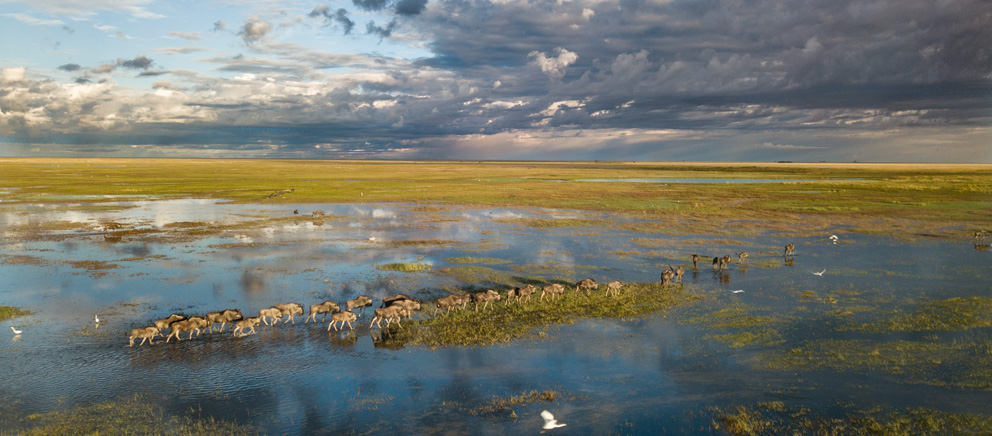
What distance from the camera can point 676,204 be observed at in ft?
201

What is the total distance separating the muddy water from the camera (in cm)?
1301

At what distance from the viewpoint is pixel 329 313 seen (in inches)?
777

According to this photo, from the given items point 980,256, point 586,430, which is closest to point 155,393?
point 586,430

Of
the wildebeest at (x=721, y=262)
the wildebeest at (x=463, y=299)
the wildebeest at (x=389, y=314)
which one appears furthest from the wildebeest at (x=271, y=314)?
the wildebeest at (x=721, y=262)

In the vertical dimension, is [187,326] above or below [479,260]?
above

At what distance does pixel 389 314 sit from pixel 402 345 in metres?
1.92

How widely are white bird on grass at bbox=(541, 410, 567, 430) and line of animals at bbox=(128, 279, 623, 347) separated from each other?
768 centimetres

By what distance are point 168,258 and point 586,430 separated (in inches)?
1086

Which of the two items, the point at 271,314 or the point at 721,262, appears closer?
the point at 271,314

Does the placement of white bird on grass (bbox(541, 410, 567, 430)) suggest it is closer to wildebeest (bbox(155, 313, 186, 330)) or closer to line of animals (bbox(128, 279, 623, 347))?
line of animals (bbox(128, 279, 623, 347))

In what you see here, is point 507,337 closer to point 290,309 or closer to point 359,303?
point 359,303

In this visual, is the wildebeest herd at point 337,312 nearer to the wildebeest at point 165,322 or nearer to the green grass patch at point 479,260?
the wildebeest at point 165,322

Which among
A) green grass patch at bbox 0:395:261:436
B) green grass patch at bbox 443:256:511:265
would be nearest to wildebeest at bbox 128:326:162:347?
green grass patch at bbox 0:395:261:436

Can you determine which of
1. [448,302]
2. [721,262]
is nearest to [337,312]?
[448,302]
